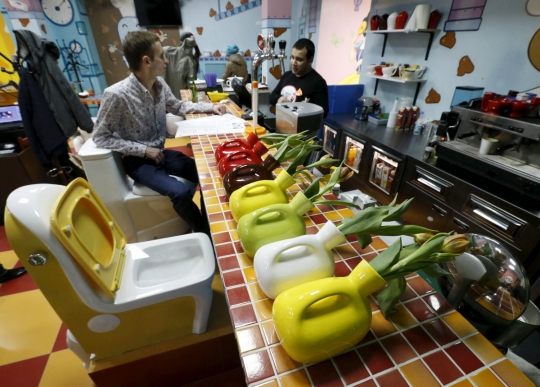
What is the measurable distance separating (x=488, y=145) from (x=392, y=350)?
1509 millimetres

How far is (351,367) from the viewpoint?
51 centimetres

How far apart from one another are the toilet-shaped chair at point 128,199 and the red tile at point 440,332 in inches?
60.3

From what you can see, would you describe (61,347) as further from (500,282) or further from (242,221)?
(500,282)

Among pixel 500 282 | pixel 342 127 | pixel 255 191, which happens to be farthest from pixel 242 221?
pixel 342 127

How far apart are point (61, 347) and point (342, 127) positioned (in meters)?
2.66

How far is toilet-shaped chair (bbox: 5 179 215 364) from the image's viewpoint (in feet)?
2.15

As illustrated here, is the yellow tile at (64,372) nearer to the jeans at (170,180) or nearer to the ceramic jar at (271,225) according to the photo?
the jeans at (170,180)

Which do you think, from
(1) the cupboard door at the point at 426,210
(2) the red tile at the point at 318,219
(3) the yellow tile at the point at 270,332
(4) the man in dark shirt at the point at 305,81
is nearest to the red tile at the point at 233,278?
(3) the yellow tile at the point at 270,332

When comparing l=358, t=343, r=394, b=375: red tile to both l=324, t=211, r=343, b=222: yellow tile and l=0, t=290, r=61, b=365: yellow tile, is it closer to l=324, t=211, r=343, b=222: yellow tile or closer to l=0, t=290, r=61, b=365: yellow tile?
l=324, t=211, r=343, b=222: yellow tile

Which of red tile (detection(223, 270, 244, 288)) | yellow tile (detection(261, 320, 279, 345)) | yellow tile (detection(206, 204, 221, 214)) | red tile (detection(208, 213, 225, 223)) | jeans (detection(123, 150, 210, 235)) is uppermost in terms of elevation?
yellow tile (detection(206, 204, 221, 214))

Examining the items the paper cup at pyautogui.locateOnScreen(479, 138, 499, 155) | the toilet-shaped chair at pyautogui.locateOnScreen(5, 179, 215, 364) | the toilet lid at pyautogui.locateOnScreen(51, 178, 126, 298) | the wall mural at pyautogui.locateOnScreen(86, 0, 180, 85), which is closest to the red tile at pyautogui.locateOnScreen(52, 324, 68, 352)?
the toilet-shaped chair at pyautogui.locateOnScreen(5, 179, 215, 364)

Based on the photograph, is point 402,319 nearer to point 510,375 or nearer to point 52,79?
point 510,375

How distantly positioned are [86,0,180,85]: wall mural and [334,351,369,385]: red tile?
6.51 metres

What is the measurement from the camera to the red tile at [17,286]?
1.60 metres
